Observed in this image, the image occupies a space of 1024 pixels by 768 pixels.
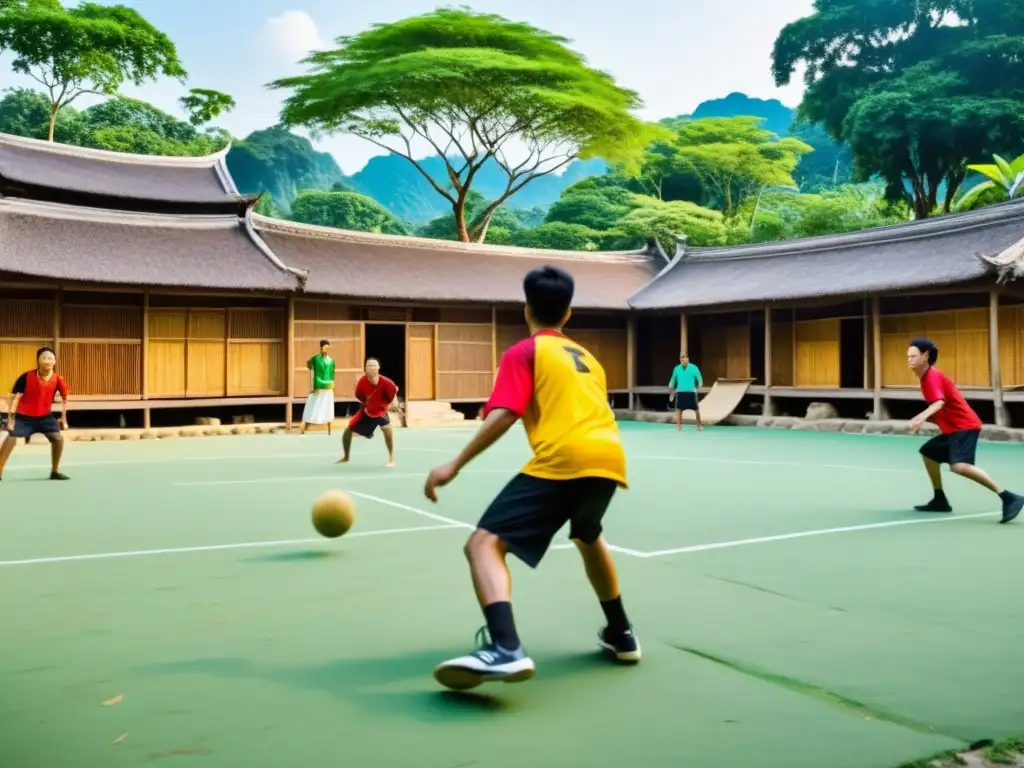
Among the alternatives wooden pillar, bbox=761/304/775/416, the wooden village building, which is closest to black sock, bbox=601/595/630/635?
the wooden village building

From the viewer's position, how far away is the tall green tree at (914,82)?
112 feet

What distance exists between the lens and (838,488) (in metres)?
10.6

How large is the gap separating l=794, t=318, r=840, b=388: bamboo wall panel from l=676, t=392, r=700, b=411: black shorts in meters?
4.90

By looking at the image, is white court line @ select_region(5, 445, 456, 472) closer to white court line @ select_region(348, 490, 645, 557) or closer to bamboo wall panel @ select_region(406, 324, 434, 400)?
white court line @ select_region(348, 490, 645, 557)

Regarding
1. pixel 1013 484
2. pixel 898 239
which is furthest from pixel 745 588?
pixel 898 239

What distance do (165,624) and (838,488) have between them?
25.7ft

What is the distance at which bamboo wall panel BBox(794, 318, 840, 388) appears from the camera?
23.7m

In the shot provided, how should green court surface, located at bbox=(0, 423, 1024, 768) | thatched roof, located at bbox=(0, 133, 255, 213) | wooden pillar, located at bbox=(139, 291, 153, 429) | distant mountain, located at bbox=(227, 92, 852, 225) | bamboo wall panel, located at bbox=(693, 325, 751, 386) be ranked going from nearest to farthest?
green court surface, located at bbox=(0, 423, 1024, 768) → wooden pillar, located at bbox=(139, 291, 153, 429) → thatched roof, located at bbox=(0, 133, 255, 213) → bamboo wall panel, located at bbox=(693, 325, 751, 386) → distant mountain, located at bbox=(227, 92, 852, 225)

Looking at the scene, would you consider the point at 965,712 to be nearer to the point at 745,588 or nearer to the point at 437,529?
the point at 745,588

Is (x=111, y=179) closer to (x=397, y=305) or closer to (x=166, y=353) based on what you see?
(x=166, y=353)

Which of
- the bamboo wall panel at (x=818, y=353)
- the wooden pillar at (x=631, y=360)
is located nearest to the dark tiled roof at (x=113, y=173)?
the wooden pillar at (x=631, y=360)

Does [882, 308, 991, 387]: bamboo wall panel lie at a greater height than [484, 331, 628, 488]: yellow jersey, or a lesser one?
greater

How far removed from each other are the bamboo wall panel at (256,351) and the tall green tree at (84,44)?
23.8 m

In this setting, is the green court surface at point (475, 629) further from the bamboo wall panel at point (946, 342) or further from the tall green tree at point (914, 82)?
the tall green tree at point (914, 82)
